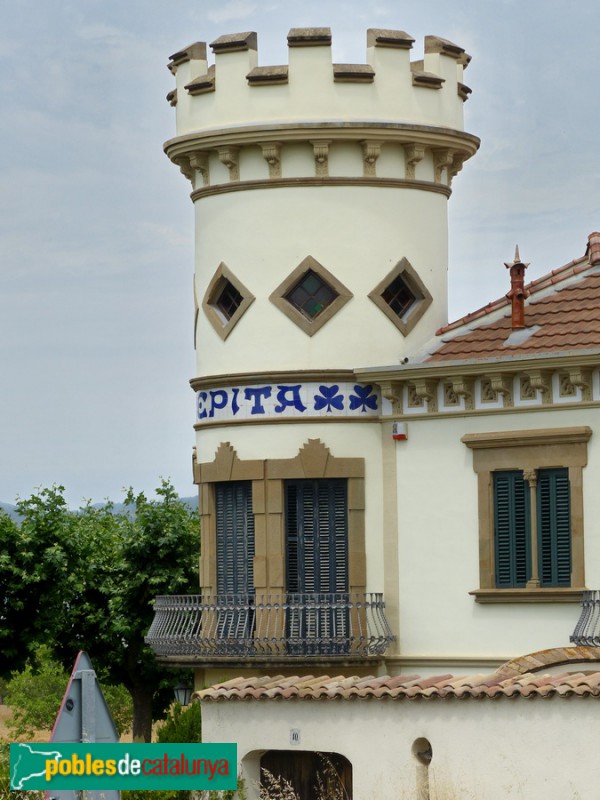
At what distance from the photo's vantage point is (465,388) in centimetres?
2803

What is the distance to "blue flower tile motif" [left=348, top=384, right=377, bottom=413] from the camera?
2912 cm

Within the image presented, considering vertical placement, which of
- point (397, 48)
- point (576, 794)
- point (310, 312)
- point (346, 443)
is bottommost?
point (576, 794)

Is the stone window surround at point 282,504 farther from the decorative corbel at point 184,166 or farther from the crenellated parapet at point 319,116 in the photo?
the decorative corbel at point 184,166

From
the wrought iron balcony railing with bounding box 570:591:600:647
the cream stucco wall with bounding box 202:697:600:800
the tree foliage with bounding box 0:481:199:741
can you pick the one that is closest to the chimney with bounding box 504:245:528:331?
the wrought iron balcony railing with bounding box 570:591:600:647

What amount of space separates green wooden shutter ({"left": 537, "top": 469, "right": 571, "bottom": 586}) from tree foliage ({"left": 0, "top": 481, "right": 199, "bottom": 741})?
14129mm

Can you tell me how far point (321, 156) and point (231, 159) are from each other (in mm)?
1482

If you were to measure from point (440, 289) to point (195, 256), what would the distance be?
13.0 ft

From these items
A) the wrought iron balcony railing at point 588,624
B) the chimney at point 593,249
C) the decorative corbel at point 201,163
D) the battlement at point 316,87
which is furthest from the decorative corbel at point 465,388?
the decorative corbel at point 201,163

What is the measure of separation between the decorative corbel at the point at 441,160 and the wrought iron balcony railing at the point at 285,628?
6.81 m

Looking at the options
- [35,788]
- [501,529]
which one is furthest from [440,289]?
[35,788]

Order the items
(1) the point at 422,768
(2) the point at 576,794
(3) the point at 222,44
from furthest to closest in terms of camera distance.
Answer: (3) the point at 222,44
(1) the point at 422,768
(2) the point at 576,794

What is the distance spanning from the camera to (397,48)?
29.5 m

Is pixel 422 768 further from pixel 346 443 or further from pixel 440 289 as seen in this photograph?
pixel 440 289

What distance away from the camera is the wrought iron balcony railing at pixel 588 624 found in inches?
1022
